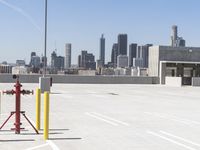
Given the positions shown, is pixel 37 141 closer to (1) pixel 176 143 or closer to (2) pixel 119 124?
(1) pixel 176 143

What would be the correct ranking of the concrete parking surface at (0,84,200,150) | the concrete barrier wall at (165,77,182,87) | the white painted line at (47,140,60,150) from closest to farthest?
the white painted line at (47,140,60,150), the concrete parking surface at (0,84,200,150), the concrete barrier wall at (165,77,182,87)

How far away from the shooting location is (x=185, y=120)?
53.9 ft

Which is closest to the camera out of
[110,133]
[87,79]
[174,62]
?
[110,133]

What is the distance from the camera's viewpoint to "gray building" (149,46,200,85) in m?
61.1

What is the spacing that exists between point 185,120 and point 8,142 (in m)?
7.67

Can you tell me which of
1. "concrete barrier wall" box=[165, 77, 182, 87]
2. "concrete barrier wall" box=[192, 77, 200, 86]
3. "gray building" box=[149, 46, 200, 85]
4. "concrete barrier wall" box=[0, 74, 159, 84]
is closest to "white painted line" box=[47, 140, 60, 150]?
"concrete barrier wall" box=[0, 74, 159, 84]

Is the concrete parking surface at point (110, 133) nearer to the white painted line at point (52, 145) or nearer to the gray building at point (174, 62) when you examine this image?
the white painted line at point (52, 145)

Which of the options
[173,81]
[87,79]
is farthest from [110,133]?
[173,81]

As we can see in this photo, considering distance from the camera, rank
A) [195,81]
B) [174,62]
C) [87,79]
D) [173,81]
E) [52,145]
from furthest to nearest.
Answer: [174,62] → [87,79] → [173,81] → [195,81] → [52,145]

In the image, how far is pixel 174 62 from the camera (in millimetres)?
60656

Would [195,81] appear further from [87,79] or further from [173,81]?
[87,79]

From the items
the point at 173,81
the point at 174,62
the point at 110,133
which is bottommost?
the point at 110,133

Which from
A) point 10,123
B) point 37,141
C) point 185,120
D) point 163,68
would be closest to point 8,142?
point 37,141

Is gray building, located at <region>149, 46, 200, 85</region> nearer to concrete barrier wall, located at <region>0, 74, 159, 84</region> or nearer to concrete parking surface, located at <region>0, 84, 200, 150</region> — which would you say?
concrete barrier wall, located at <region>0, 74, 159, 84</region>
